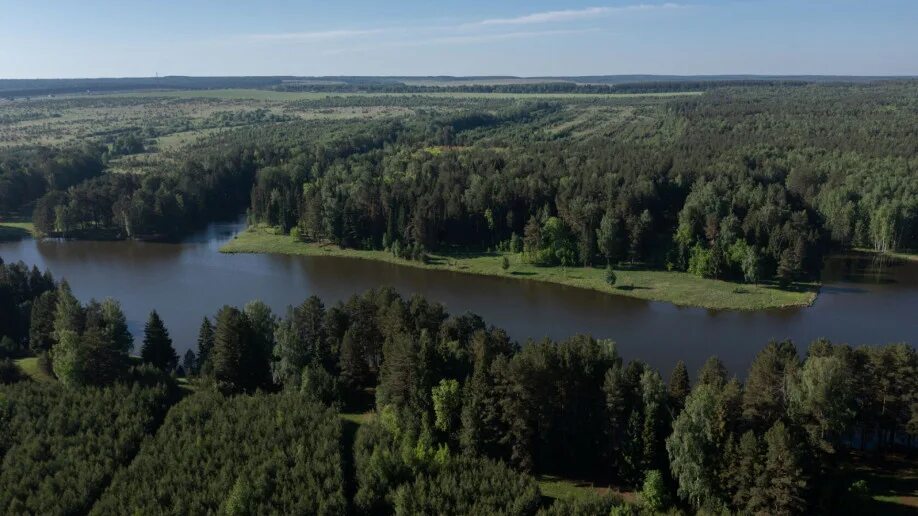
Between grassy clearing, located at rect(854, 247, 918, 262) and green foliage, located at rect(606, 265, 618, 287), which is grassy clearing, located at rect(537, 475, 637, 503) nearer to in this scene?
green foliage, located at rect(606, 265, 618, 287)

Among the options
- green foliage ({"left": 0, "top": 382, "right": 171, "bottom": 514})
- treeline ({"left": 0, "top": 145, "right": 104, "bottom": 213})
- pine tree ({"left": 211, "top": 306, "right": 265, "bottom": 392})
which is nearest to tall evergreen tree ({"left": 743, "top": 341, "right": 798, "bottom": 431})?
pine tree ({"left": 211, "top": 306, "right": 265, "bottom": 392})

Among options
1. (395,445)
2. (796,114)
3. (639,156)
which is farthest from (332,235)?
(796,114)

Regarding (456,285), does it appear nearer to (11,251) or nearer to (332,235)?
(332,235)

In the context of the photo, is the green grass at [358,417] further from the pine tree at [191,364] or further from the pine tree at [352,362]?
the pine tree at [191,364]

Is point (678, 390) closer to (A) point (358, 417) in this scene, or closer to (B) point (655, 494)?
(B) point (655, 494)

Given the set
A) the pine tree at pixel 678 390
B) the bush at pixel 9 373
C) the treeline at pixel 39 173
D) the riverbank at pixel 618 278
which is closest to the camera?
the pine tree at pixel 678 390

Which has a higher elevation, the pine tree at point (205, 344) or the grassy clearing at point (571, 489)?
the pine tree at point (205, 344)

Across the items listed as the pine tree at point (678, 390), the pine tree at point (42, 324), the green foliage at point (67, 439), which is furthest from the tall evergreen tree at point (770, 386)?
the pine tree at point (42, 324)

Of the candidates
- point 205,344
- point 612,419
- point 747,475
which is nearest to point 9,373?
point 205,344
